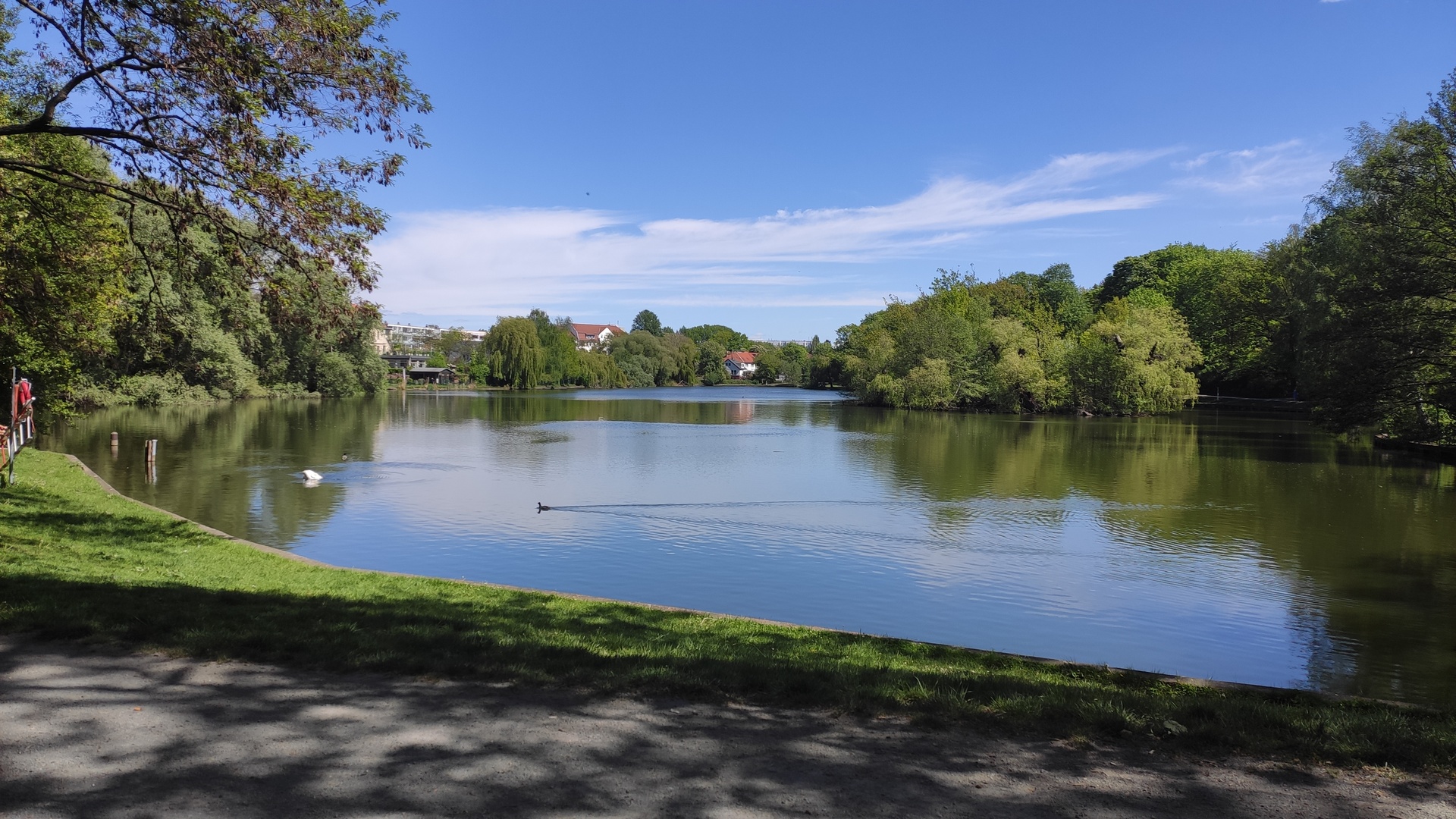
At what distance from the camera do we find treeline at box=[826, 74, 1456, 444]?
25.9m

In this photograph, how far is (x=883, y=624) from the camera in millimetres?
11773

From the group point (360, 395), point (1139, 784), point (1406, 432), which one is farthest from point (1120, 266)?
point (1139, 784)

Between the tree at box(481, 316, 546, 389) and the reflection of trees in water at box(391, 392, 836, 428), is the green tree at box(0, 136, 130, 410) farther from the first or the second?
the tree at box(481, 316, 546, 389)

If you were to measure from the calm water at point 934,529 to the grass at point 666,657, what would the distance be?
3496 millimetres

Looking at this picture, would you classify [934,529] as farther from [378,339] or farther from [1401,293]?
[378,339]

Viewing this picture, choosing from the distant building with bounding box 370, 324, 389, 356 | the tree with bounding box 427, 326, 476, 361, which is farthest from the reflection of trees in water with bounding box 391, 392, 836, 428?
the tree with bounding box 427, 326, 476, 361

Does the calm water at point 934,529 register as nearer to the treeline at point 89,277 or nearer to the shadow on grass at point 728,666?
the shadow on grass at point 728,666

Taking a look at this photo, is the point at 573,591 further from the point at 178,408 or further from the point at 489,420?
the point at 178,408

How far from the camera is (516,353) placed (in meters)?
99.8

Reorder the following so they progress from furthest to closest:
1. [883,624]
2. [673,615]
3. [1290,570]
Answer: [1290,570], [883,624], [673,615]

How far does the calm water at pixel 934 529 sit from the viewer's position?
11867 mm

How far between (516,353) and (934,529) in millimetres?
86368

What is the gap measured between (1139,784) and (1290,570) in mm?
13385

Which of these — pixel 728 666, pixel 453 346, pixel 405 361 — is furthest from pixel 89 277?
pixel 453 346
